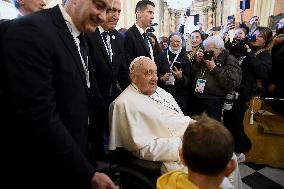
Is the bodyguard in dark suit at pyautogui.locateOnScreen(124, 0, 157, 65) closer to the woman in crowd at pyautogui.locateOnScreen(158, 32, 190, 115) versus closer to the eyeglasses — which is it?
the woman in crowd at pyautogui.locateOnScreen(158, 32, 190, 115)

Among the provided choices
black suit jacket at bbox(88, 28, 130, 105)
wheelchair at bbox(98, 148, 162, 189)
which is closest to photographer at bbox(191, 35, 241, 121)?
black suit jacket at bbox(88, 28, 130, 105)

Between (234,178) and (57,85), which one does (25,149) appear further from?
(234,178)

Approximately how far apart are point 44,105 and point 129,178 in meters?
0.84

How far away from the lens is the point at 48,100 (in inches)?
47.0

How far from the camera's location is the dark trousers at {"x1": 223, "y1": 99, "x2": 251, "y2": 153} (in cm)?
341

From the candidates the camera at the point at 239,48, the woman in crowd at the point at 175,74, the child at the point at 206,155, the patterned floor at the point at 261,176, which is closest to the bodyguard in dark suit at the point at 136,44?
the woman in crowd at the point at 175,74

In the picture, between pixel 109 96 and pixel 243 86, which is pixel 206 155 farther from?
pixel 243 86

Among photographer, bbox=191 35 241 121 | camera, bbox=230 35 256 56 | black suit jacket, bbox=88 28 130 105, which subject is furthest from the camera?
camera, bbox=230 35 256 56

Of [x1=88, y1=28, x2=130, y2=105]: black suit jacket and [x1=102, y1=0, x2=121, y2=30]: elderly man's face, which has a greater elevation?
[x1=102, y1=0, x2=121, y2=30]: elderly man's face

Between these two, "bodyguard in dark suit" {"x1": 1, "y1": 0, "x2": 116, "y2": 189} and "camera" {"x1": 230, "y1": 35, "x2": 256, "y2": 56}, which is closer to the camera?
"bodyguard in dark suit" {"x1": 1, "y1": 0, "x2": 116, "y2": 189}

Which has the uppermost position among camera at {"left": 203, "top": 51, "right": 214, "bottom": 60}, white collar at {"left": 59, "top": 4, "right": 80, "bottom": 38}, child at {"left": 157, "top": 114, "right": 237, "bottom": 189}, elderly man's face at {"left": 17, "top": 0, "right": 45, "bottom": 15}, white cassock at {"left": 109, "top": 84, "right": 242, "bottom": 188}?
elderly man's face at {"left": 17, "top": 0, "right": 45, "bottom": 15}

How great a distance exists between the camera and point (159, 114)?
7.30 ft

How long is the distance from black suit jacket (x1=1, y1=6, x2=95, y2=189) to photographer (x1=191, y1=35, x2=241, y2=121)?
7.01 ft

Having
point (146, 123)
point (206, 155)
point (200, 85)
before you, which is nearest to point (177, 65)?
point (200, 85)
